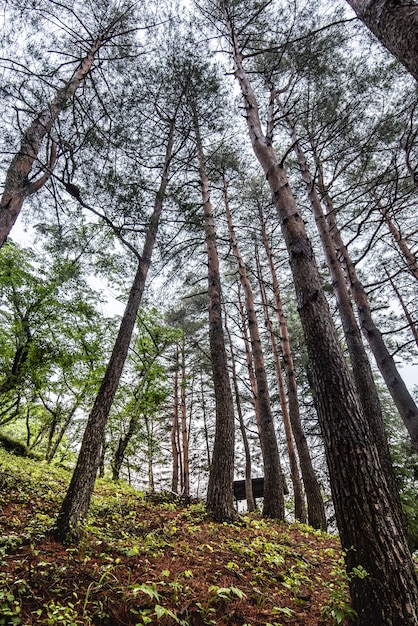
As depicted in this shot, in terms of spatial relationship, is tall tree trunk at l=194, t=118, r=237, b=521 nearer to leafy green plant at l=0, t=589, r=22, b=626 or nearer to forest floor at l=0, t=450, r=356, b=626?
forest floor at l=0, t=450, r=356, b=626

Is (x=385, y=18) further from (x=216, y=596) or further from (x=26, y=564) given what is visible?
(x=26, y=564)

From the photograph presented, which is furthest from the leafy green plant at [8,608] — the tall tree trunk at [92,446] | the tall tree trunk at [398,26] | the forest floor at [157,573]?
the tall tree trunk at [398,26]

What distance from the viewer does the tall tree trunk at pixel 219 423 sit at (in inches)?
195

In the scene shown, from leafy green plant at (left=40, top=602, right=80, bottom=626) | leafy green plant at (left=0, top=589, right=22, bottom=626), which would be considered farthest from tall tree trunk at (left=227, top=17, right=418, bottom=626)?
leafy green plant at (left=0, top=589, right=22, bottom=626)

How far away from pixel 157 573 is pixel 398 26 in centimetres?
504

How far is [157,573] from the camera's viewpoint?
274 centimetres

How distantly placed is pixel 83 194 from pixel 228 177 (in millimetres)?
6110

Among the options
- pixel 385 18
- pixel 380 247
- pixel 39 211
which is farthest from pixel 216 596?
pixel 380 247

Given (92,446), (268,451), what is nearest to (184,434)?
(268,451)

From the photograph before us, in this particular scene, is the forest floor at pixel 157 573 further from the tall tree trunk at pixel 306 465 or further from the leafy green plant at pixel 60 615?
the tall tree trunk at pixel 306 465

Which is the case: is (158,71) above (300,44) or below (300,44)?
above

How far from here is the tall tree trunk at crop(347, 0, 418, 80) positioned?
6.65 ft

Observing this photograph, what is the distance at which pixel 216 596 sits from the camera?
8.06ft

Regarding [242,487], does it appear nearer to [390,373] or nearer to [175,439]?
[175,439]
